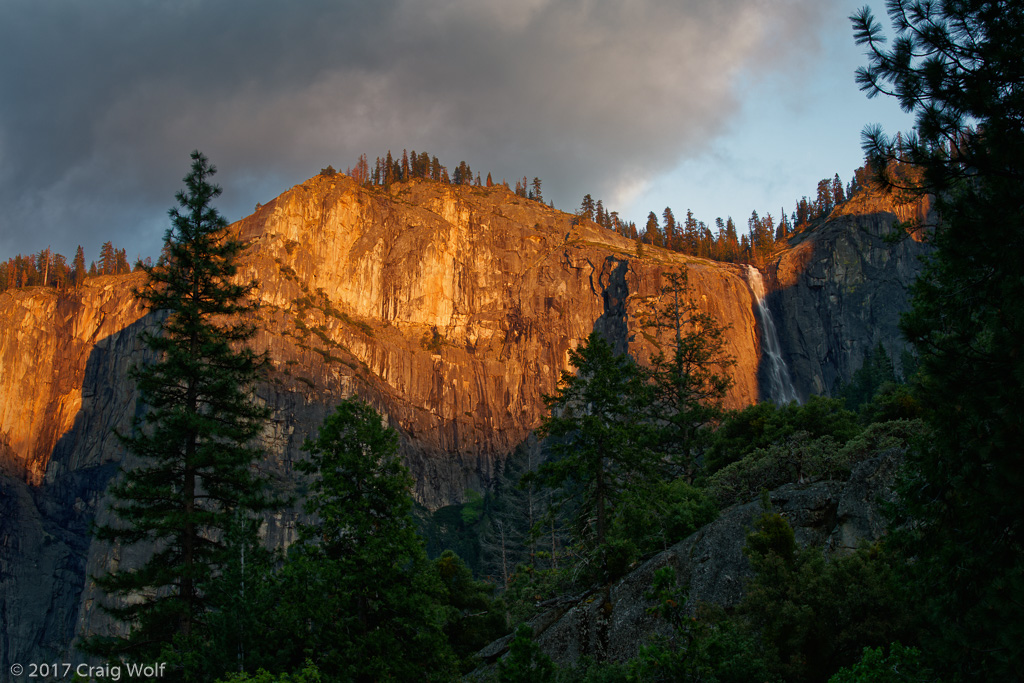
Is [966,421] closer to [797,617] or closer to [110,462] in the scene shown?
[797,617]

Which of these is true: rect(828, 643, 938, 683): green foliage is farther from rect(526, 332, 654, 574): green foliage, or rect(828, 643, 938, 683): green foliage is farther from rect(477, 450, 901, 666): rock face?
rect(526, 332, 654, 574): green foliage

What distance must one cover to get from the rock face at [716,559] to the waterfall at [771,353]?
79832 millimetres

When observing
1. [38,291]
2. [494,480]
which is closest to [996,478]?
[494,480]

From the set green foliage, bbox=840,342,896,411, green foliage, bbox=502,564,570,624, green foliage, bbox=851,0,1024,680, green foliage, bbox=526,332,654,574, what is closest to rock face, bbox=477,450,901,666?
green foliage, bbox=502,564,570,624

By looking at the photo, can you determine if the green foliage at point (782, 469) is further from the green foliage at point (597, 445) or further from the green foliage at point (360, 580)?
the green foliage at point (360, 580)

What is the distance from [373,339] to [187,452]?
83178mm

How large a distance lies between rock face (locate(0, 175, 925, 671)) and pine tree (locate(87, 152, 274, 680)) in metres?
67.4

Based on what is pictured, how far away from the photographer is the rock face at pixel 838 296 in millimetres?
99625

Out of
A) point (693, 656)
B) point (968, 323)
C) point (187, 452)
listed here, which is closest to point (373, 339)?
point (187, 452)

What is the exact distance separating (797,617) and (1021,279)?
253 inches

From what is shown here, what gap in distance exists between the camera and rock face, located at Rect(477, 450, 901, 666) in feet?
46.6

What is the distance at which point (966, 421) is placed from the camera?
709 cm

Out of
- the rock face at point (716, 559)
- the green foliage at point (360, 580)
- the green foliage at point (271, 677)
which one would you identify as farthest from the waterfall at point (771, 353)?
the green foliage at point (271, 677)

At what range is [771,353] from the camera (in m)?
99.9
